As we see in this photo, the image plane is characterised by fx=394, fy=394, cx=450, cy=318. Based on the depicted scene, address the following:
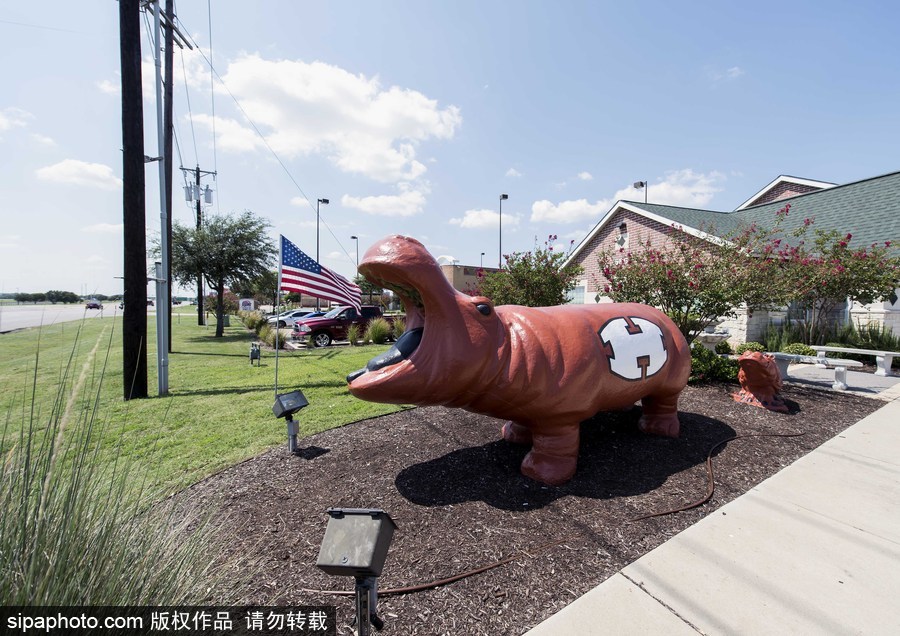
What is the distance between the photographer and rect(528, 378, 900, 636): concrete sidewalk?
6.75ft

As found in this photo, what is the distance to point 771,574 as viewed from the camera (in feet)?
7.93

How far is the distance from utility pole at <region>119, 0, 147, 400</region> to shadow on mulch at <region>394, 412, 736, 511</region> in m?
5.67

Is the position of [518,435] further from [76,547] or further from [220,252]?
[220,252]

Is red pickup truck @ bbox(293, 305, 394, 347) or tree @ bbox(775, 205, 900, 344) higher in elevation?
tree @ bbox(775, 205, 900, 344)

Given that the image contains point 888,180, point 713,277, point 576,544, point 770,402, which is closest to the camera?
point 576,544

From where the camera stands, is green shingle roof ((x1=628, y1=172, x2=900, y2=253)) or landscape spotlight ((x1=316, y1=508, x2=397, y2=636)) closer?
landscape spotlight ((x1=316, y1=508, x2=397, y2=636))

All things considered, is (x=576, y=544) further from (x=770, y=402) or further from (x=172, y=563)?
(x=770, y=402)

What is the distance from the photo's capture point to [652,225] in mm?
14844

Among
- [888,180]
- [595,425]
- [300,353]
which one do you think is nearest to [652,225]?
[888,180]

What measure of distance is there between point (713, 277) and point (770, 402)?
2202 mm

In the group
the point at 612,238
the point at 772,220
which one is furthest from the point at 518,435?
the point at 772,220

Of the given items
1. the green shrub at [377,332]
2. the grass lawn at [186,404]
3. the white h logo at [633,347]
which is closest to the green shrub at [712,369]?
the white h logo at [633,347]

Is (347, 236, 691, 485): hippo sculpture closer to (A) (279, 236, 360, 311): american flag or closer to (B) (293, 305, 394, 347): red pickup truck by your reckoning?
(A) (279, 236, 360, 311): american flag

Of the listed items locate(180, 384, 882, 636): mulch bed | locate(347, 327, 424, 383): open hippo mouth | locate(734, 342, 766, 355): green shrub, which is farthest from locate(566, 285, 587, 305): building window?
locate(347, 327, 424, 383): open hippo mouth
